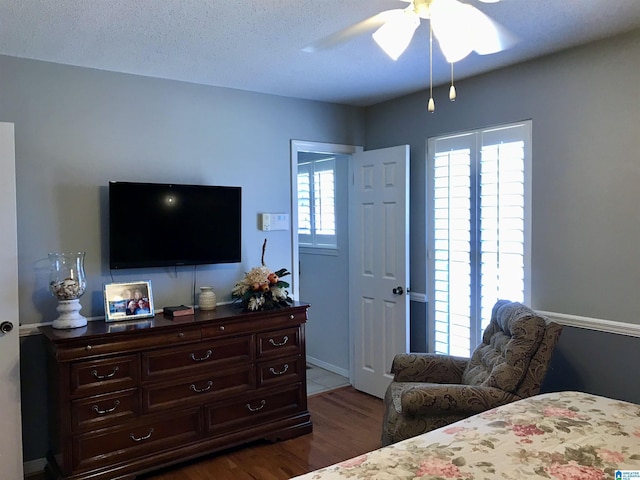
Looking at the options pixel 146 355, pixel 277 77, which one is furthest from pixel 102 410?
pixel 277 77

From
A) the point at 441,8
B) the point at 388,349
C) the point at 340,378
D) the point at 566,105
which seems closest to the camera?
the point at 441,8

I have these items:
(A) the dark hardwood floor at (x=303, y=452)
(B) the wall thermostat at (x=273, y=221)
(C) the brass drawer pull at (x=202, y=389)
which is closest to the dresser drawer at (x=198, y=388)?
(C) the brass drawer pull at (x=202, y=389)

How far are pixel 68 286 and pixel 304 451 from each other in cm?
180

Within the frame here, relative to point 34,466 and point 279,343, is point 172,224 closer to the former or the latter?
point 279,343

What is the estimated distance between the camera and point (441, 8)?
178 cm

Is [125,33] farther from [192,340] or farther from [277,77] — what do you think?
[192,340]

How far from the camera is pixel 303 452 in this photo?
3303 mm

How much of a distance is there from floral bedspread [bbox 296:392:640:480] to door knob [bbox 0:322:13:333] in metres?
2.17

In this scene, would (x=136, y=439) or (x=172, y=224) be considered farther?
(x=172, y=224)

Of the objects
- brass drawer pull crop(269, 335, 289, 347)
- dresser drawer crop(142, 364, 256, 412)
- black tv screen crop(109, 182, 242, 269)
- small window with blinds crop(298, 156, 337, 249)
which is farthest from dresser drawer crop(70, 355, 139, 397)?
small window with blinds crop(298, 156, 337, 249)

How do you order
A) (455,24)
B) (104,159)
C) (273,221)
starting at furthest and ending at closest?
(273,221) < (104,159) < (455,24)

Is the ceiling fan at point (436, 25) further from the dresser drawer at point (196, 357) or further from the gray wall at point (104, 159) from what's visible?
the dresser drawer at point (196, 357)

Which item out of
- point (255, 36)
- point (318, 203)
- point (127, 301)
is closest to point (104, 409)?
point (127, 301)

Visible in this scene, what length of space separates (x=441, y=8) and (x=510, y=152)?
177 cm
